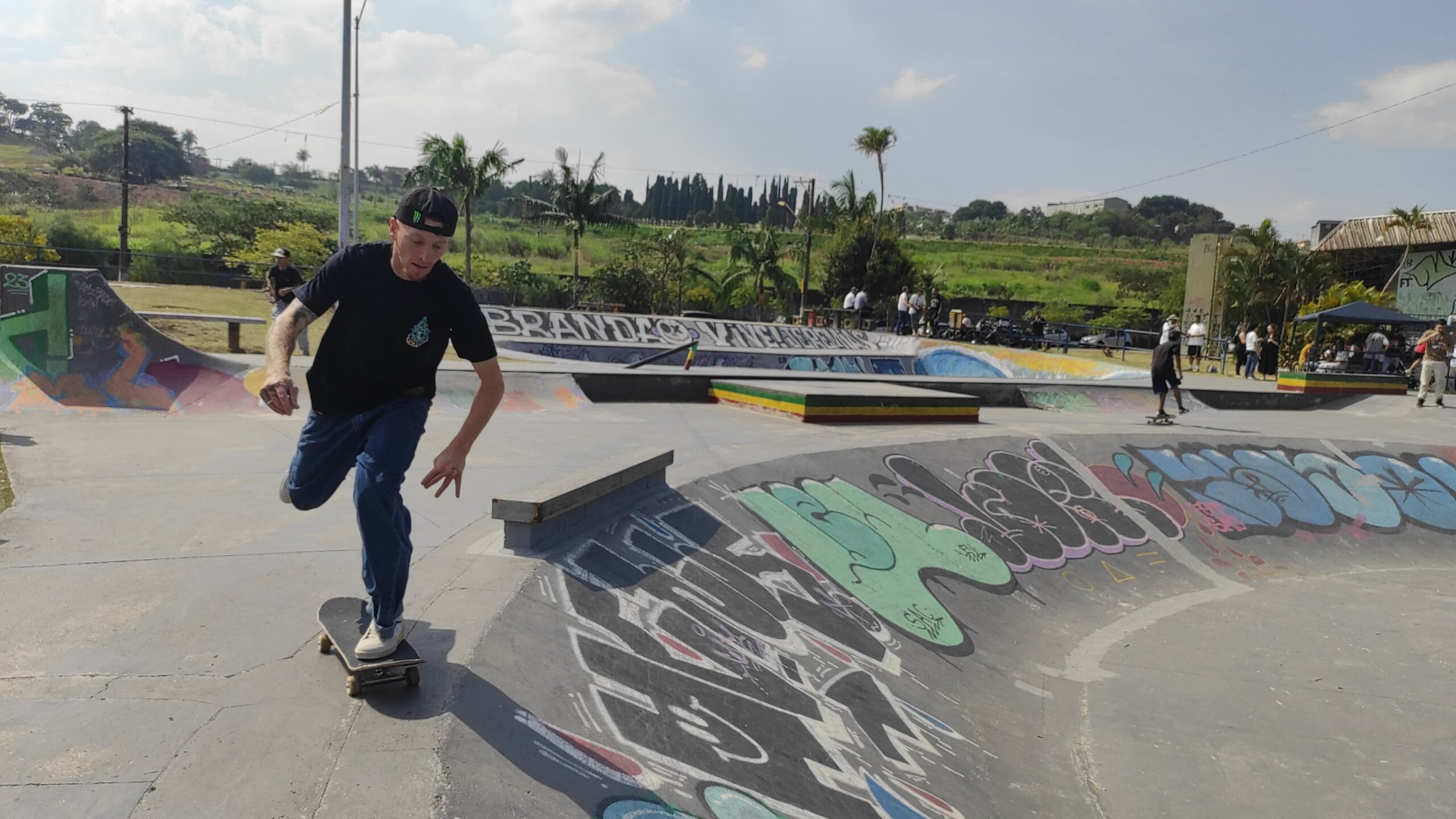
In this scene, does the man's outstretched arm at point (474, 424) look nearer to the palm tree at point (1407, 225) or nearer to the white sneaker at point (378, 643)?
the white sneaker at point (378, 643)

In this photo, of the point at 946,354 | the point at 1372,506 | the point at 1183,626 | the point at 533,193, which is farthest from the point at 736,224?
the point at 533,193

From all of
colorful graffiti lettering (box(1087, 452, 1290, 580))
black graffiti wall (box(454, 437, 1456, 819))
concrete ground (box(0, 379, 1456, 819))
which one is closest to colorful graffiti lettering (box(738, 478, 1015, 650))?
black graffiti wall (box(454, 437, 1456, 819))

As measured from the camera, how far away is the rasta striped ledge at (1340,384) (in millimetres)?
20656

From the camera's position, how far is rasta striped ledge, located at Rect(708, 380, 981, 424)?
12.4 metres

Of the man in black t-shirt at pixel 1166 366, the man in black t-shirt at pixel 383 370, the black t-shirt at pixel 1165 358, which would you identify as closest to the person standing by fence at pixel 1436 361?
the man in black t-shirt at pixel 1166 366

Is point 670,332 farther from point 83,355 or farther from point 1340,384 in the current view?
point 83,355

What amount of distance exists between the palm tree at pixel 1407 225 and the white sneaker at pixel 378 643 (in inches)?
1651

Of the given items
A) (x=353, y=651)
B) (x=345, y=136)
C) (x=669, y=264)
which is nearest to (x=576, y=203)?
(x=669, y=264)

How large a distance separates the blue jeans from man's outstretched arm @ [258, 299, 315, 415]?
0.17m

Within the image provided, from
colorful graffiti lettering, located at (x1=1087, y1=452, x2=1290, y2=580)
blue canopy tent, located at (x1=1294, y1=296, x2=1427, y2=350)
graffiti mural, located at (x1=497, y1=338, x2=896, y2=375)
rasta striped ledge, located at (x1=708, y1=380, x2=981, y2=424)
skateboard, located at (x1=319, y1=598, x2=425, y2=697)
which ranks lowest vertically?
colorful graffiti lettering, located at (x1=1087, y1=452, x2=1290, y2=580)

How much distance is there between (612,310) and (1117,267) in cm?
5109

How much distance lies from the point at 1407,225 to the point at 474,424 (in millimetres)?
44044

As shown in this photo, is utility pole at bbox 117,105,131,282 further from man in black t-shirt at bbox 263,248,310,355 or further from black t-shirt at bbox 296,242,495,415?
black t-shirt at bbox 296,242,495,415

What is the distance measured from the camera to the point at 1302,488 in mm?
12898
